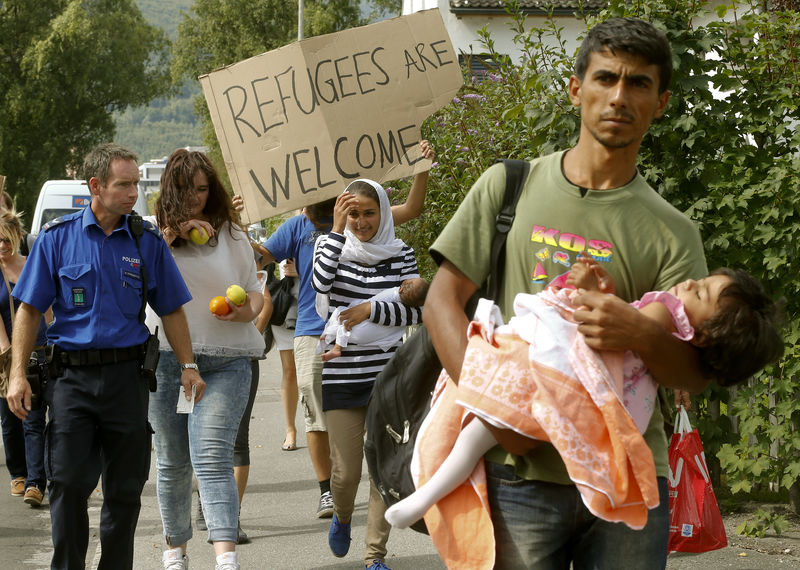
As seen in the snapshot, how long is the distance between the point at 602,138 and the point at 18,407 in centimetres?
321

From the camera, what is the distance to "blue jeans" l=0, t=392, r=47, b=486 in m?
7.89

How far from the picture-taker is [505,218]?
287cm

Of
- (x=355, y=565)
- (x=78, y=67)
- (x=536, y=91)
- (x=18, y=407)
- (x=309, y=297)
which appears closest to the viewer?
(x=18, y=407)

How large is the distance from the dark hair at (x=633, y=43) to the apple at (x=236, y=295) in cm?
294

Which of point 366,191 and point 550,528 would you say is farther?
point 366,191

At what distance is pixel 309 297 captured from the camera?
278 inches

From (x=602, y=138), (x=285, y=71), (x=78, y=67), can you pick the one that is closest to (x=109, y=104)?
(x=78, y=67)

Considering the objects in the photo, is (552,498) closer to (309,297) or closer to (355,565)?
(355,565)

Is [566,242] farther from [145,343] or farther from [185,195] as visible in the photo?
[185,195]

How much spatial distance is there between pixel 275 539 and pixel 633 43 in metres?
4.58

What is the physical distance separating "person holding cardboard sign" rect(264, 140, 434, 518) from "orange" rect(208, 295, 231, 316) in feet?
4.59

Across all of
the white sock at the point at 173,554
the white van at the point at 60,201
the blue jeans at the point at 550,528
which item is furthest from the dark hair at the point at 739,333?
the white van at the point at 60,201

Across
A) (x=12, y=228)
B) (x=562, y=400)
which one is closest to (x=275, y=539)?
(x=12, y=228)

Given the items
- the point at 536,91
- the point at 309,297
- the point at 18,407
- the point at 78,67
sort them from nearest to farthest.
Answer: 1. the point at 18,407
2. the point at 536,91
3. the point at 309,297
4. the point at 78,67
